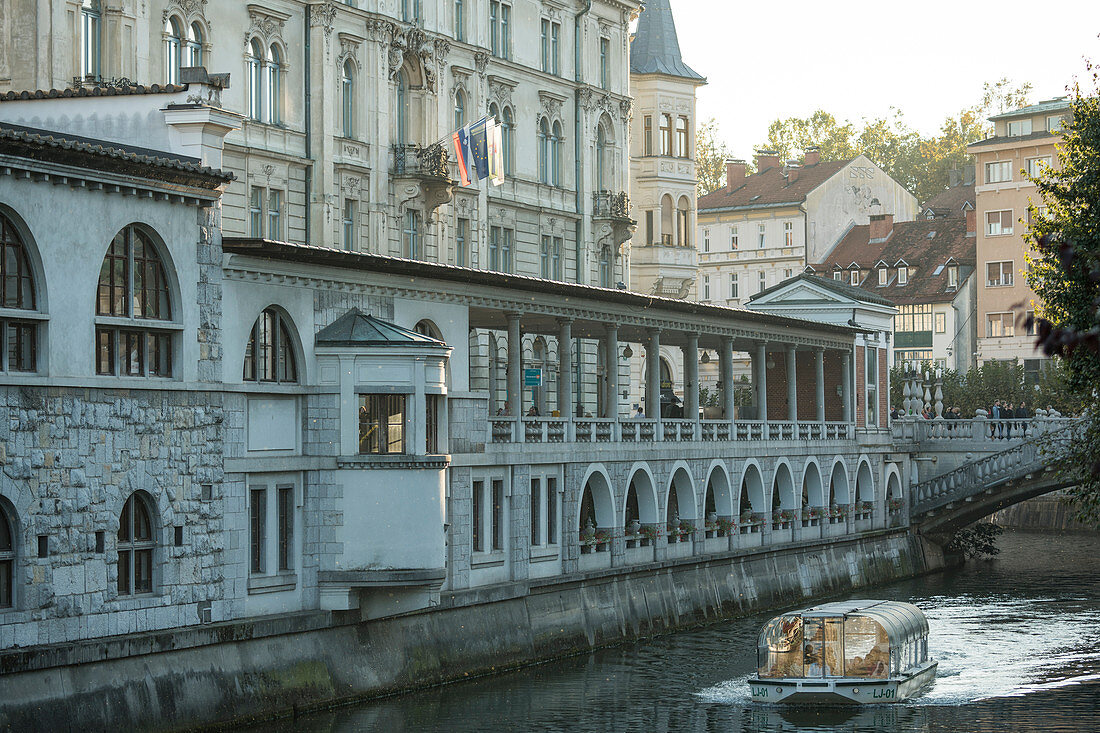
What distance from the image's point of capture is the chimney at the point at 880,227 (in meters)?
122

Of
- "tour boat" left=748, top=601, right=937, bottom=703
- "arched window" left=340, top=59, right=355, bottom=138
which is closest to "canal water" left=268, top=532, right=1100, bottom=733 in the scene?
"tour boat" left=748, top=601, right=937, bottom=703

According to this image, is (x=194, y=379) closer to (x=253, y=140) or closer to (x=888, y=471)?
(x=253, y=140)

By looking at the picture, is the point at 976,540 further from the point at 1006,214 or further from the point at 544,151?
the point at 1006,214

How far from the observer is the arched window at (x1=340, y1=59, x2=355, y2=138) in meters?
53.9

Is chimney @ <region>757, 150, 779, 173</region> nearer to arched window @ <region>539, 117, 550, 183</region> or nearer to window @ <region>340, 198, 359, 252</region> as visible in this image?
arched window @ <region>539, 117, 550, 183</region>

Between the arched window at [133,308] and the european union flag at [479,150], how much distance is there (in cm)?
2412

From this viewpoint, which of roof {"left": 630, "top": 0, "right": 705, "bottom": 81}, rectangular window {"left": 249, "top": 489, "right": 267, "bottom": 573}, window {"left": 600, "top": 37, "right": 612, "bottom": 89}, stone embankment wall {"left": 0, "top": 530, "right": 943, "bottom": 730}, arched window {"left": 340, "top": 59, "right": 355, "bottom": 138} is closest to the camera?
stone embankment wall {"left": 0, "top": 530, "right": 943, "bottom": 730}

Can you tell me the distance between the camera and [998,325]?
4341 inches

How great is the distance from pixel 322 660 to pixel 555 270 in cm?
3364

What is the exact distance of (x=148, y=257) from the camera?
31594 mm

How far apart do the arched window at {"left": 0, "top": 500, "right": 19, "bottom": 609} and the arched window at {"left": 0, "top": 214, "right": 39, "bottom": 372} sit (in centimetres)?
232

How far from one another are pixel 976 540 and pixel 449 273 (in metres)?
41.4

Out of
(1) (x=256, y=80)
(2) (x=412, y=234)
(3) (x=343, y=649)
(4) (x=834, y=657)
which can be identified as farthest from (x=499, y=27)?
(3) (x=343, y=649)

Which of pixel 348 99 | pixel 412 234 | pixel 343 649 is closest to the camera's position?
pixel 343 649
